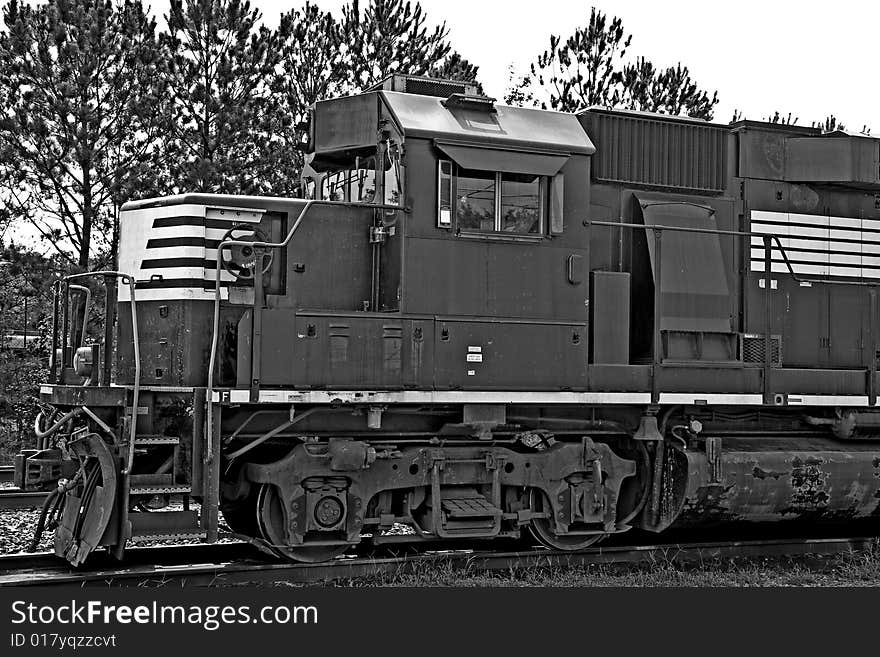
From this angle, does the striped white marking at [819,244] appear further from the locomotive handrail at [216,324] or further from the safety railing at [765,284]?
the locomotive handrail at [216,324]

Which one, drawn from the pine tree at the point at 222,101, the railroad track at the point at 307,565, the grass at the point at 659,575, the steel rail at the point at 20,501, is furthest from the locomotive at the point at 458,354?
the pine tree at the point at 222,101

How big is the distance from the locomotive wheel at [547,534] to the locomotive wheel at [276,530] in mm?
1862

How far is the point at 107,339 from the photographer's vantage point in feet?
28.1

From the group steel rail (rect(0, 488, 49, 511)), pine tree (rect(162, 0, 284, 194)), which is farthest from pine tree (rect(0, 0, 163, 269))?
steel rail (rect(0, 488, 49, 511))

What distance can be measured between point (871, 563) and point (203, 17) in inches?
717

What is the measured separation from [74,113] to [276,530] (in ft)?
47.5

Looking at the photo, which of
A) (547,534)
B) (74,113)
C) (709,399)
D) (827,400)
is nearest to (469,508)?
(547,534)

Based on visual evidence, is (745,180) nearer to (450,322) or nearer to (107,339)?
(450,322)

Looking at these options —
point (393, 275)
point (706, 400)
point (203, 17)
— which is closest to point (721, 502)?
point (706, 400)

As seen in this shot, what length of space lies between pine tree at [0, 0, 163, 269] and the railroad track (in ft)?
41.3

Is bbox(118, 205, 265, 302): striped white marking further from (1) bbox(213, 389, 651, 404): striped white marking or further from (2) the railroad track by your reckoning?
(2) the railroad track

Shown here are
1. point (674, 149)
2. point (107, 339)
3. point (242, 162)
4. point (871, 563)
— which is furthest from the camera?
point (242, 162)

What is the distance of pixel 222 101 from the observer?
21969 mm

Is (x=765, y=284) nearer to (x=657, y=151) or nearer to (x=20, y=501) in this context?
(x=657, y=151)
